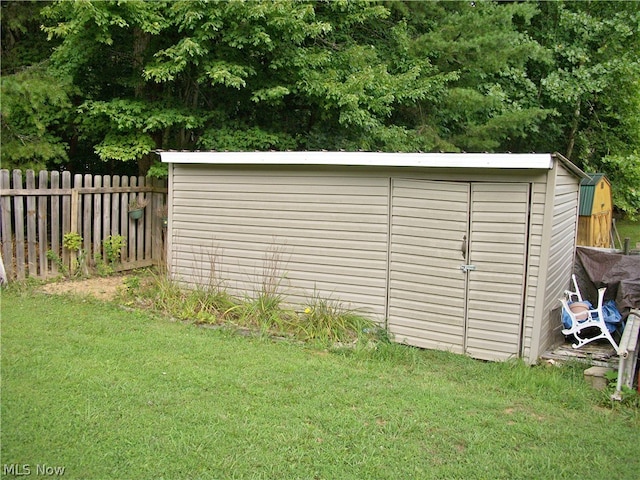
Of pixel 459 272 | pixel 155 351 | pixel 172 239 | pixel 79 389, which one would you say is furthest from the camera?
pixel 172 239

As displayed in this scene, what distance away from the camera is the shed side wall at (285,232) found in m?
6.73

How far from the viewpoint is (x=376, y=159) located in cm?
639

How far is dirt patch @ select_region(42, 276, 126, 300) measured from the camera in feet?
24.9

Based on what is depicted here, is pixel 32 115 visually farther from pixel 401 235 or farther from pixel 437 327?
pixel 437 327

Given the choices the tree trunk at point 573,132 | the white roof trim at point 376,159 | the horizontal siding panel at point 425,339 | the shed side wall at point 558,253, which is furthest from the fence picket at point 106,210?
the tree trunk at point 573,132

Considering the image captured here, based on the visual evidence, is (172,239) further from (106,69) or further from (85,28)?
(106,69)

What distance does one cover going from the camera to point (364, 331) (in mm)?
6527

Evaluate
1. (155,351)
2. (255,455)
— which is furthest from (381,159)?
(255,455)

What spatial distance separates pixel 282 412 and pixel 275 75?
23.9 feet

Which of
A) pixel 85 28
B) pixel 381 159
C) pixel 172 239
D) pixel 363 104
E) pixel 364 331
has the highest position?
pixel 85 28

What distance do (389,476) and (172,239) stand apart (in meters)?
5.29

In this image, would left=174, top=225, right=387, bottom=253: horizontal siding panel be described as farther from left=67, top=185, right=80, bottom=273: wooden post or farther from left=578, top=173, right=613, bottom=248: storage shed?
left=578, top=173, right=613, bottom=248: storage shed

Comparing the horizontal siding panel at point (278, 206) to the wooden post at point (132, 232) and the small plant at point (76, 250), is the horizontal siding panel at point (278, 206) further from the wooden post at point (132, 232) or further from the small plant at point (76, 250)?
the wooden post at point (132, 232)

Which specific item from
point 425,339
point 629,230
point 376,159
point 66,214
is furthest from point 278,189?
point 629,230
